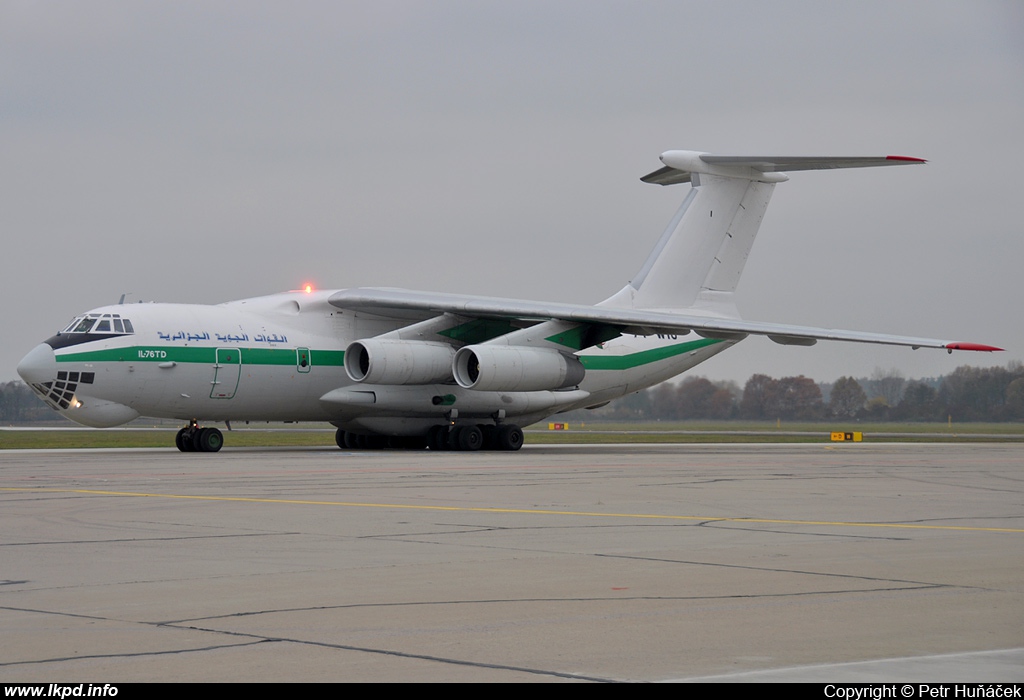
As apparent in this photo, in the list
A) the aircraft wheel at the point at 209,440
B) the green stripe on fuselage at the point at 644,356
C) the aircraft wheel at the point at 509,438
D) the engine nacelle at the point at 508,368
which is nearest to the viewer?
the engine nacelle at the point at 508,368

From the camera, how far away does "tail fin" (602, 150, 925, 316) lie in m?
28.7

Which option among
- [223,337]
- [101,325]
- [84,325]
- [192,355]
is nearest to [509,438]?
[223,337]

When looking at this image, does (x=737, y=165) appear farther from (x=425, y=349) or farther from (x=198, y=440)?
(x=198, y=440)

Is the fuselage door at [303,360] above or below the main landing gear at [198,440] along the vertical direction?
above

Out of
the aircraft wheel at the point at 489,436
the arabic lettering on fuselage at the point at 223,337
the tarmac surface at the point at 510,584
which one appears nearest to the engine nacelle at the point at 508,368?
the aircraft wheel at the point at 489,436

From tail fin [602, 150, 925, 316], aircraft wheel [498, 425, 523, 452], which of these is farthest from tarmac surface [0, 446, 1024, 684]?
tail fin [602, 150, 925, 316]

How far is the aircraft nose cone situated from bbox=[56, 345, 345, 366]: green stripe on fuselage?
170 millimetres

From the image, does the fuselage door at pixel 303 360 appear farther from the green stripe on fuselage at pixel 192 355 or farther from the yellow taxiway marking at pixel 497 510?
the yellow taxiway marking at pixel 497 510

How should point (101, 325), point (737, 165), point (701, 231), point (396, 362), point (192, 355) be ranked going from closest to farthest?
point (101, 325), point (192, 355), point (396, 362), point (737, 165), point (701, 231)

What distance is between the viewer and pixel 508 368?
2416cm

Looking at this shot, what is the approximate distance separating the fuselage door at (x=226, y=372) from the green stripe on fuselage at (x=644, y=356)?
845cm

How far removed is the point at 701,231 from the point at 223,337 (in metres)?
11.7

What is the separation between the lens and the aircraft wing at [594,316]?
80.7 feet
